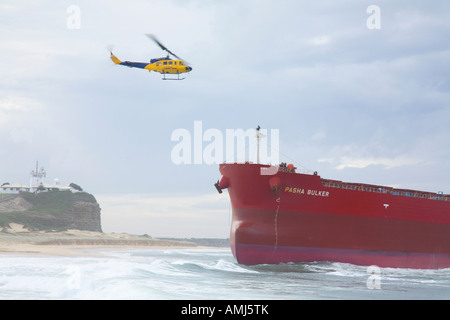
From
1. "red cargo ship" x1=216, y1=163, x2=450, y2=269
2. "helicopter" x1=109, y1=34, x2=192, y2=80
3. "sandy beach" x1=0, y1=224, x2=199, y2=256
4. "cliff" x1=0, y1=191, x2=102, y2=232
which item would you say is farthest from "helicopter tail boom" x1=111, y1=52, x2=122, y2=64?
"cliff" x1=0, y1=191, x2=102, y2=232

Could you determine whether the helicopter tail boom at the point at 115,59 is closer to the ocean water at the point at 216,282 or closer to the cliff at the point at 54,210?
the ocean water at the point at 216,282

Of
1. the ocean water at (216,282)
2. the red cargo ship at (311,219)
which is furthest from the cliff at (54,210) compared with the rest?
the red cargo ship at (311,219)

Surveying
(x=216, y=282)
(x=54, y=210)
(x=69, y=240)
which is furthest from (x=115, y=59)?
(x=54, y=210)

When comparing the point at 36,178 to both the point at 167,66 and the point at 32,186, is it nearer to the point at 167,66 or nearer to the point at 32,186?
the point at 32,186
